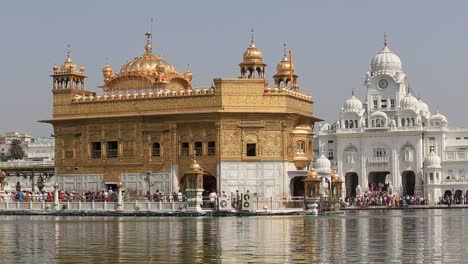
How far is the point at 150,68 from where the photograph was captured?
49.3m

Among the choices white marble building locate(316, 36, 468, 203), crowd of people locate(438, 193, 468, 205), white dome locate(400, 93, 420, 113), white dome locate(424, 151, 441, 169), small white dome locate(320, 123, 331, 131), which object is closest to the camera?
crowd of people locate(438, 193, 468, 205)

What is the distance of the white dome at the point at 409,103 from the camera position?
274 feet

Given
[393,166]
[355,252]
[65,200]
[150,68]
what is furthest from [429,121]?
[355,252]

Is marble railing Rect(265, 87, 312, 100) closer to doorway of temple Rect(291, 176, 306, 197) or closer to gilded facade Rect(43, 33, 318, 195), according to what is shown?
gilded facade Rect(43, 33, 318, 195)

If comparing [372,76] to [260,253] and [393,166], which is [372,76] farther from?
[260,253]

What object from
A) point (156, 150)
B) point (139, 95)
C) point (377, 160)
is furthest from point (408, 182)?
point (139, 95)

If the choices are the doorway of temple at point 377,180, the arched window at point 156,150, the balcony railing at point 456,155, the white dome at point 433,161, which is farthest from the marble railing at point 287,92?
the balcony railing at point 456,155

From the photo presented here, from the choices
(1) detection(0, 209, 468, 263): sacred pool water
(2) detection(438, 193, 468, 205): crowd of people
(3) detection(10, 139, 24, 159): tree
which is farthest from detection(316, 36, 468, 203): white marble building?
(1) detection(0, 209, 468, 263): sacred pool water

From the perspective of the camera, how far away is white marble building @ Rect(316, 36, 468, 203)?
79438mm

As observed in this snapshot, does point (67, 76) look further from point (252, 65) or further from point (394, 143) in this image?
point (394, 143)

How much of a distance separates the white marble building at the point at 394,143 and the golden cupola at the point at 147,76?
1367 inches

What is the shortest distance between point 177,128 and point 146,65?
5.59 meters

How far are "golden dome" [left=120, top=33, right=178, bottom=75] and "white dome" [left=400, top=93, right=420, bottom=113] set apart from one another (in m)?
38.6

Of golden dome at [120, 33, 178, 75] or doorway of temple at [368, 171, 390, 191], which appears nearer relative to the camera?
golden dome at [120, 33, 178, 75]
